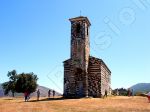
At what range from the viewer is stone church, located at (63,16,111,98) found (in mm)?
48312

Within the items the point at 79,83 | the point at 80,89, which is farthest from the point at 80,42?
the point at 80,89

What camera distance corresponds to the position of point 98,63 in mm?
50125

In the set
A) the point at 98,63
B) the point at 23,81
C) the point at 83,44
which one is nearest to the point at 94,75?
the point at 98,63

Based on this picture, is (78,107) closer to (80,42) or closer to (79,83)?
(79,83)

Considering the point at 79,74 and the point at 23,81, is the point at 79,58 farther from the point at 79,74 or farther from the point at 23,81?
the point at 23,81

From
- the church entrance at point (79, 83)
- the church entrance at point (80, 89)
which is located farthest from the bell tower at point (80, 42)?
the church entrance at point (80, 89)

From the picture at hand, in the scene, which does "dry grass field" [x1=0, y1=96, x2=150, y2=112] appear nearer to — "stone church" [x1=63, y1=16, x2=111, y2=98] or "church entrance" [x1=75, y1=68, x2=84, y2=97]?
"church entrance" [x1=75, y1=68, x2=84, y2=97]

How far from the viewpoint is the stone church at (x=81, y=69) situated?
159ft

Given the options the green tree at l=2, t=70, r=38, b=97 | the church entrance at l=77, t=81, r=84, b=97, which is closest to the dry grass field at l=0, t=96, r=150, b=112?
the church entrance at l=77, t=81, r=84, b=97

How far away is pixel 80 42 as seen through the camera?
50.0m

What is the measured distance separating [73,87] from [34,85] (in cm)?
3504

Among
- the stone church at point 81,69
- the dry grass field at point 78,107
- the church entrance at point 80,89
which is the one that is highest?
the stone church at point 81,69

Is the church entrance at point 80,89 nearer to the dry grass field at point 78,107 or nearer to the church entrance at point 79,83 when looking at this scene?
the church entrance at point 79,83

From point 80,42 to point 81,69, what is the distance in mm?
5043
